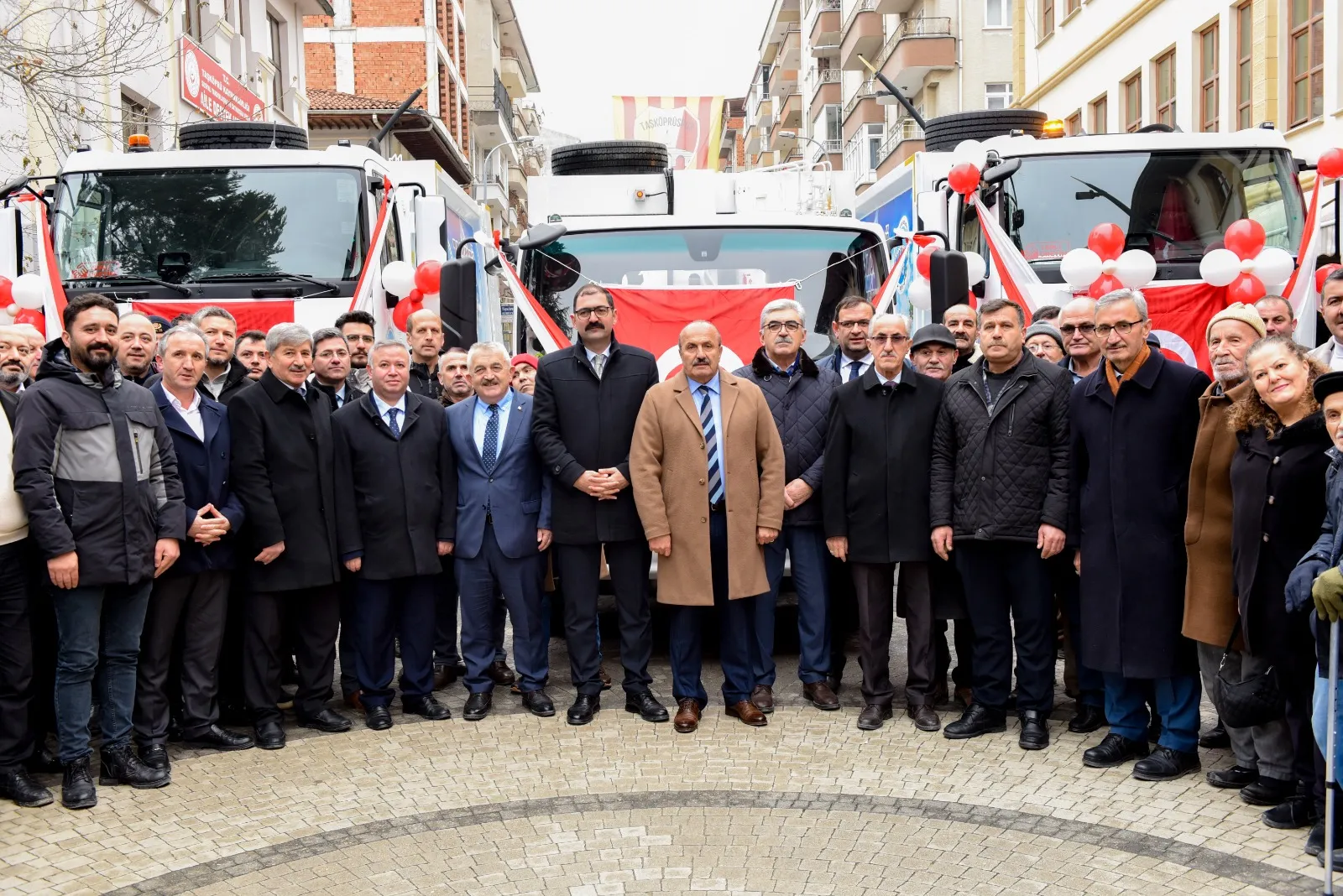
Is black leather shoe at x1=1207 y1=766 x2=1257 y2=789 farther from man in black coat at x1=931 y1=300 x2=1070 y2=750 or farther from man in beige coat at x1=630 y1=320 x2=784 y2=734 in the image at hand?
man in beige coat at x1=630 y1=320 x2=784 y2=734

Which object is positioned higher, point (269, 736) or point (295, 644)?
point (295, 644)

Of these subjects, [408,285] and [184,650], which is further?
[408,285]

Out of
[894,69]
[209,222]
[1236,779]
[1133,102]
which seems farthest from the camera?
[894,69]

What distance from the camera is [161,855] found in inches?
207

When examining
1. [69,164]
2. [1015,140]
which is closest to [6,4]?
[69,164]

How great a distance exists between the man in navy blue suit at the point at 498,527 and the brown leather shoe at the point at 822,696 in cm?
142

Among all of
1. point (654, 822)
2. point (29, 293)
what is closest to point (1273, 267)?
point (654, 822)

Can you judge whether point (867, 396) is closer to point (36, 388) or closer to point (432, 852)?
point (432, 852)

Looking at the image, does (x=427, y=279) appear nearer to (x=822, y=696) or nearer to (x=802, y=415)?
(x=802, y=415)

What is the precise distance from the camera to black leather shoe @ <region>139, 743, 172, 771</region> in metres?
6.27

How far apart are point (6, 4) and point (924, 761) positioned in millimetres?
13155

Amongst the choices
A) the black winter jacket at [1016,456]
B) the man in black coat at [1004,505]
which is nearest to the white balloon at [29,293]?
the man in black coat at [1004,505]

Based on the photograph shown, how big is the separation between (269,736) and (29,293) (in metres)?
4.98

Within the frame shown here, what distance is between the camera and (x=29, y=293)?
10094 mm
